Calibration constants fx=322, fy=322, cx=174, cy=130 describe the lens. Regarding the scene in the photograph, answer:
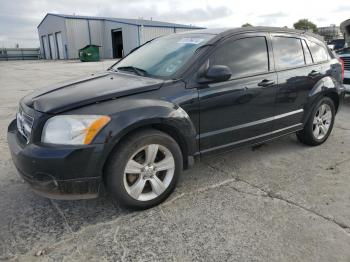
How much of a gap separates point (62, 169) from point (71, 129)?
325mm

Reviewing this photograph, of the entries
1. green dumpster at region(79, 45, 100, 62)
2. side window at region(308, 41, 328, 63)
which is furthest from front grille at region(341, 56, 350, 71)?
green dumpster at region(79, 45, 100, 62)

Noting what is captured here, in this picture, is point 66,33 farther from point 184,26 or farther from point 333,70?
point 333,70

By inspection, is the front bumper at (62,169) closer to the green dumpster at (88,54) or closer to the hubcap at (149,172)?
the hubcap at (149,172)

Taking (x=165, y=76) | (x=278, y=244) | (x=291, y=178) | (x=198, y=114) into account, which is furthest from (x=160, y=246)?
(x=291, y=178)

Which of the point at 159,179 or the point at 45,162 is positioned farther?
the point at 159,179

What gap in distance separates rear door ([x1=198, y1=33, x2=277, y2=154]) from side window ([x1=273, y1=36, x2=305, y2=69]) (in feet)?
0.54

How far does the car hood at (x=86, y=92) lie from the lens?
8.89 feet

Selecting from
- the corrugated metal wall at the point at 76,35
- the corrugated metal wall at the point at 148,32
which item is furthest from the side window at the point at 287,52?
the corrugated metal wall at the point at 76,35

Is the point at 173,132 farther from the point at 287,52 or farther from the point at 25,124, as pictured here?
the point at 287,52

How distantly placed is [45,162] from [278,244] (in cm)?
193

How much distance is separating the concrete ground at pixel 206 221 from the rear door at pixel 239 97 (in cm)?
51

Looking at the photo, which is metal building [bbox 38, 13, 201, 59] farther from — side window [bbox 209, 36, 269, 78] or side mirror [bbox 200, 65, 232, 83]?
side mirror [bbox 200, 65, 232, 83]

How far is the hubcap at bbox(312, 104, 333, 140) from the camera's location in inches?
183

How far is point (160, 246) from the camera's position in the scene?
252 centimetres
